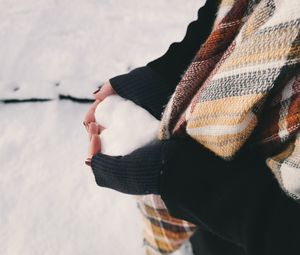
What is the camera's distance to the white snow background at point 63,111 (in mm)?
1012

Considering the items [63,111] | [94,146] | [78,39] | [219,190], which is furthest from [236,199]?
[78,39]

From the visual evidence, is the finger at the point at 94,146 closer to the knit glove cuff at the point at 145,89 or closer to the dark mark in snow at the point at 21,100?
the knit glove cuff at the point at 145,89

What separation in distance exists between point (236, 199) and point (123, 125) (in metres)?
0.23

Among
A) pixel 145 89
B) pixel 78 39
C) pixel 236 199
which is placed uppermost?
pixel 78 39

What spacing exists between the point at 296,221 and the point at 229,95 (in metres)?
0.16

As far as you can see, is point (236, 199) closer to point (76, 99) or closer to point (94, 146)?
point (94, 146)

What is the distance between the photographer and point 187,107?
536 mm

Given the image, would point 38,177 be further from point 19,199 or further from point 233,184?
point 233,184

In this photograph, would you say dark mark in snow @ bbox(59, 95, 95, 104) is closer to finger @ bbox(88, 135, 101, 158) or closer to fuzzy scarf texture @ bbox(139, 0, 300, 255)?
finger @ bbox(88, 135, 101, 158)

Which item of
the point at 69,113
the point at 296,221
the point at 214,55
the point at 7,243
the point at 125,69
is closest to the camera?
the point at 296,221

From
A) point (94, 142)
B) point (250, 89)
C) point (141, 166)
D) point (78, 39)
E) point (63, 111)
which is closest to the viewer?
point (250, 89)

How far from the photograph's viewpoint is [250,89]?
0.42 meters

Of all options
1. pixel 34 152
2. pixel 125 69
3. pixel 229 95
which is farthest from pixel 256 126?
pixel 125 69

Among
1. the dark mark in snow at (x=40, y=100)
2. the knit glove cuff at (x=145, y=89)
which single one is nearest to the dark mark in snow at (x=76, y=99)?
the dark mark in snow at (x=40, y=100)
